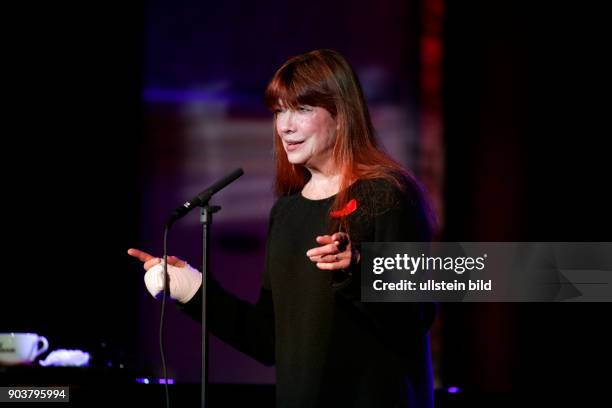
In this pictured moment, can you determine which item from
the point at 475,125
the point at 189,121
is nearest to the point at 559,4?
the point at 475,125

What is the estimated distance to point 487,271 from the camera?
7.83 feet

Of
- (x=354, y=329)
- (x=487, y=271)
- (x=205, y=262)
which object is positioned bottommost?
(x=354, y=329)

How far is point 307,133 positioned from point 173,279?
1.54ft

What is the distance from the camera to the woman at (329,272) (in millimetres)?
1566

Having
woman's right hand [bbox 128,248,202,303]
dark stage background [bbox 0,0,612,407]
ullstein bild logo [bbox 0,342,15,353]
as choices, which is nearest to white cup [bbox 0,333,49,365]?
ullstein bild logo [bbox 0,342,15,353]

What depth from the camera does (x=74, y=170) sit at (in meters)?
2.99

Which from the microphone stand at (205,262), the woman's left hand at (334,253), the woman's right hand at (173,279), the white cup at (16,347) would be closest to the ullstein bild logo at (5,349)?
the white cup at (16,347)

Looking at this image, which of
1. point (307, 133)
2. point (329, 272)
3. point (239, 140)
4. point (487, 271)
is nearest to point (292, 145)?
point (307, 133)

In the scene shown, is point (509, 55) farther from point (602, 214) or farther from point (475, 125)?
point (602, 214)

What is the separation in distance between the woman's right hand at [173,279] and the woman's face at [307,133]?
→ 14.5 inches

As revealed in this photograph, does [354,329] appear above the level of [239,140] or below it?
below

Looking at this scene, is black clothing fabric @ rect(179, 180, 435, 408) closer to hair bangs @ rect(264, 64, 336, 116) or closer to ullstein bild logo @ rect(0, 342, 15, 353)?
hair bangs @ rect(264, 64, 336, 116)

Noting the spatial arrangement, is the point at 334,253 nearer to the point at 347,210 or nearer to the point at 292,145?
the point at 347,210

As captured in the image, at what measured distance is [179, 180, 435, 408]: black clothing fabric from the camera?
1.56 metres
